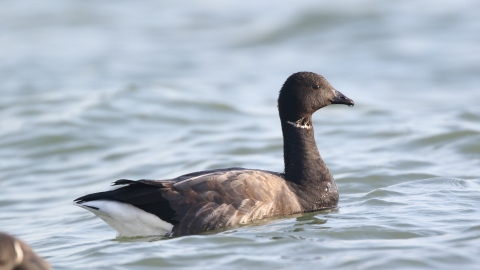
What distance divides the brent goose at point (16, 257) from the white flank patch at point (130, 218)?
2.63 meters

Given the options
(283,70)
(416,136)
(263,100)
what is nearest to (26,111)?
(263,100)

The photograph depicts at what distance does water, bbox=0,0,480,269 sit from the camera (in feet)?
28.6

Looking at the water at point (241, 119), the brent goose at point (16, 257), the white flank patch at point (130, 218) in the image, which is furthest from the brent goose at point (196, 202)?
the brent goose at point (16, 257)

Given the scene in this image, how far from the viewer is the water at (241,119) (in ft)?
28.6

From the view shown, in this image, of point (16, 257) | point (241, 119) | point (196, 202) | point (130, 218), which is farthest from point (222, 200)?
point (241, 119)

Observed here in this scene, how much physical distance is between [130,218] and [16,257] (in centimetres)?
303

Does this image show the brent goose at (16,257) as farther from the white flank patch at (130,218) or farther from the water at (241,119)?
the white flank patch at (130,218)

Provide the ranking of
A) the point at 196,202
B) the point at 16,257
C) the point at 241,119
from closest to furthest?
the point at 16,257 < the point at 196,202 < the point at 241,119

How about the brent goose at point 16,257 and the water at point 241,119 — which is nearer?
the brent goose at point 16,257

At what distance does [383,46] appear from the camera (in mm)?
25031

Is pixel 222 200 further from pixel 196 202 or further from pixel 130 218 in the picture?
pixel 130 218

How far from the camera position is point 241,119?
18484 millimetres

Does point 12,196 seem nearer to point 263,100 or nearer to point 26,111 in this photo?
point 26,111

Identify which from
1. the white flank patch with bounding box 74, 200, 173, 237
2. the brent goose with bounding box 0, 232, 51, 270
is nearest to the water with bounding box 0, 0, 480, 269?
the white flank patch with bounding box 74, 200, 173, 237
